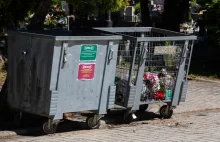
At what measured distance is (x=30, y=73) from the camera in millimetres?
7234

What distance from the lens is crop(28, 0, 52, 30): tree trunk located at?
7818 millimetres

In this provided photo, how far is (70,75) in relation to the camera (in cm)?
720

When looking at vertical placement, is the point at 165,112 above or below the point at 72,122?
above

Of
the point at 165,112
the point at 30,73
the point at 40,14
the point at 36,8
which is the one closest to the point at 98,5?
the point at 40,14

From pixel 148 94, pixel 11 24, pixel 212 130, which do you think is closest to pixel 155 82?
pixel 148 94

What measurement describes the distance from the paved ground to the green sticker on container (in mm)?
1141

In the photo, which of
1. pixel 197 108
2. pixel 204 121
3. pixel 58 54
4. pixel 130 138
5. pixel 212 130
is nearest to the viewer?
pixel 58 54

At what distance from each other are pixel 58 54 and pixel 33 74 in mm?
520

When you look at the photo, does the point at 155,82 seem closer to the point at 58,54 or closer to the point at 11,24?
the point at 58,54

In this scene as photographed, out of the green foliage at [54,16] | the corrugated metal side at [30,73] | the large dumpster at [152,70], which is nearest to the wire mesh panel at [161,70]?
the large dumpster at [152,70]

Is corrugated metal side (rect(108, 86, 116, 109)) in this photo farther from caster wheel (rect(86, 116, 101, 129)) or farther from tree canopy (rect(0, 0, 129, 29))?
tree canopy (rect(0, 0, 129, 29))

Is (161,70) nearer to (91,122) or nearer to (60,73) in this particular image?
(91,122)

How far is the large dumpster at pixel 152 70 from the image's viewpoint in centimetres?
795

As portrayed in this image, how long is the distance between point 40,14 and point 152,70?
2035 mm
